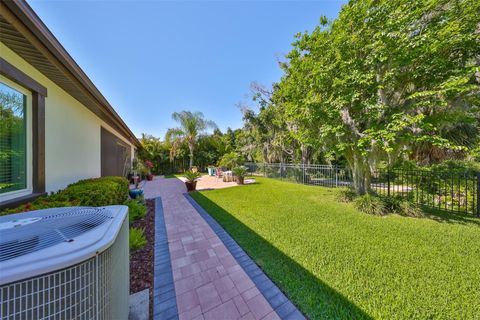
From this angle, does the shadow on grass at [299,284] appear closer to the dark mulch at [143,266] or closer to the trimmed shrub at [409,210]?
the dark mulch at [143,266]

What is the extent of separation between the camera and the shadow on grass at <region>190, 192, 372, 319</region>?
1937 millimetres

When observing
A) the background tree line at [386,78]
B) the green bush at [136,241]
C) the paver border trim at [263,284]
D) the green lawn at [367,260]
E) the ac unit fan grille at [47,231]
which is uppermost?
the background tree line at [386,78]

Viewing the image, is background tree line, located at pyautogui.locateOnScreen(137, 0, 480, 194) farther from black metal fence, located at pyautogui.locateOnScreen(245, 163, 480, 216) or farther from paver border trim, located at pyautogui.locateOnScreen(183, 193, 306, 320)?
paver border trim, located at pyautogui.locateOnScreen(183, 193, 306, 320)

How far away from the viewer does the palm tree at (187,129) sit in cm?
1819

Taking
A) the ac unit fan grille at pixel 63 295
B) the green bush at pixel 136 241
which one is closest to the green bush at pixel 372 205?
the green bush at pixel 136 241

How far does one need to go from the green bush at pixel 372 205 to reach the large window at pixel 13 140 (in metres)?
7.90

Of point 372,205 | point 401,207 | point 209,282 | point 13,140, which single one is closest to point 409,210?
point 401,207

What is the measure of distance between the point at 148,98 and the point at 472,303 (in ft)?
48.8

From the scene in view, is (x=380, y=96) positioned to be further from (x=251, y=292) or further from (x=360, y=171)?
(x=251, y=292)

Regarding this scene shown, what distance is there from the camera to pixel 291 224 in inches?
172

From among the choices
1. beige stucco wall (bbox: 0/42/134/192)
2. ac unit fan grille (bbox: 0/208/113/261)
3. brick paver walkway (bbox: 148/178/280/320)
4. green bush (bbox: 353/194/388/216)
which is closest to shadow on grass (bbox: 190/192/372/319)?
brick paver walkway (bbox: 148/178/280/320)

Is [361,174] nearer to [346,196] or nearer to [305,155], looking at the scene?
[346,196]

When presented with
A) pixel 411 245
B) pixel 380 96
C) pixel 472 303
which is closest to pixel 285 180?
pixel 380 96

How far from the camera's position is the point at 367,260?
2846mm
